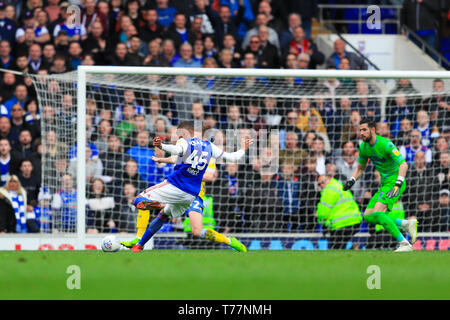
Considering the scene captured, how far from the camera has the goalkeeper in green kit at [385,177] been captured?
1248 centimetres

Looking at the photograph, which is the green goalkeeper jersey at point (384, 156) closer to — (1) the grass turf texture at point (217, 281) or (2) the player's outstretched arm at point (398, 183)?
(2) the player's outstretched arm at point (398, 183)

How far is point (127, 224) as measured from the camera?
1516cm

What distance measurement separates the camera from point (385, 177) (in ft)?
42.2

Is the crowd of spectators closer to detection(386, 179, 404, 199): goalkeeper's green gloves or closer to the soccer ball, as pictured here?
detection(386, 179, 404, 199): goalkeeper's green gloves

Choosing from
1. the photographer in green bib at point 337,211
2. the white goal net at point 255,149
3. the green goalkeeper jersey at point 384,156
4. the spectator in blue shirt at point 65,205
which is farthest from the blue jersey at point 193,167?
the photographer in green bib at point 337,211

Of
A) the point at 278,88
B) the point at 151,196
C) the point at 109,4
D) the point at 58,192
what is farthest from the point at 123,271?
the point at 109,4

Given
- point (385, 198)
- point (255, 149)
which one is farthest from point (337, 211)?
point (385, 198)

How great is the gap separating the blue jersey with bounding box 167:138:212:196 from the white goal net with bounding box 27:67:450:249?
2699mm

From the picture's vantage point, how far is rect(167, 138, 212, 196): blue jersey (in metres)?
11.4

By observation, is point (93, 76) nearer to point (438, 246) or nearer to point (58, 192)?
point (58, 192)

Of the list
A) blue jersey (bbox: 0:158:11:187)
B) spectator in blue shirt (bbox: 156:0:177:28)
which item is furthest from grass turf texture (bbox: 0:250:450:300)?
spectator in blue shirt (bbox: 156:0:177:28)

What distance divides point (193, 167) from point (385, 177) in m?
2.92

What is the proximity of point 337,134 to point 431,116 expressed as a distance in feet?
5.42

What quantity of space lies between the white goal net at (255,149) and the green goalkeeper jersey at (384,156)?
1.62 meters
